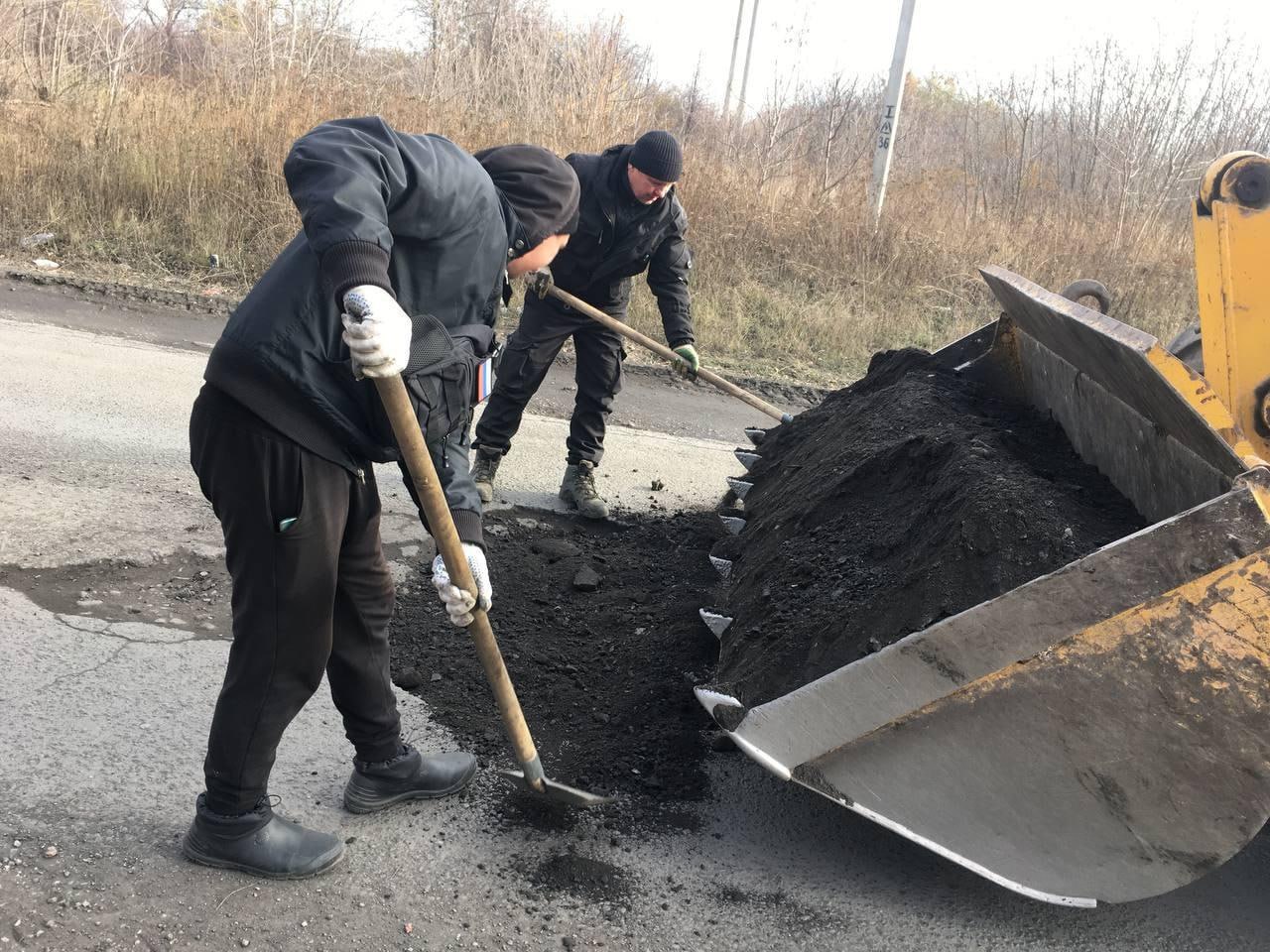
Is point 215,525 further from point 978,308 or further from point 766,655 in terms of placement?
point 978,308

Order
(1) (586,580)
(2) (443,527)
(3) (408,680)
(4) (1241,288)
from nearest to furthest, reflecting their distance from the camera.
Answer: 1. (2) (443,527)
2. (4) (1241,288)
3. (3) (408,680)
4. (1) (586,580)

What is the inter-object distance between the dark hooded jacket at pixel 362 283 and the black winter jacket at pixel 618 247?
271 centimetres

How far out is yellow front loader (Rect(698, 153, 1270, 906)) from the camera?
2207mm

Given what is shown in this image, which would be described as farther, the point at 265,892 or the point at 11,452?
the point at 11,452

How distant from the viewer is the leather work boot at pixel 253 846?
2.36 metres

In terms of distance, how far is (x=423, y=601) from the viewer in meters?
3.86

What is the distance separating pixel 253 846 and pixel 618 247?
3.49 meters

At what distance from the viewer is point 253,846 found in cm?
237

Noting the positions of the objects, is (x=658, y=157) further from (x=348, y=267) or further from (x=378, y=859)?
(x=378, y=859)

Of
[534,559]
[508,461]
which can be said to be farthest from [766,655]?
[508,461]

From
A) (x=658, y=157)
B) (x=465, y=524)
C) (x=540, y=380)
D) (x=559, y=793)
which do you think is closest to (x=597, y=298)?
(x=540, y=380)

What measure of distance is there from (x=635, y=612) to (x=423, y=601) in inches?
31.5

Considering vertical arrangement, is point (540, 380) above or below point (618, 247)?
below

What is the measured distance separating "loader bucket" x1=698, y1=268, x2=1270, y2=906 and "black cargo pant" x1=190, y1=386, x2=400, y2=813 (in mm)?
958
